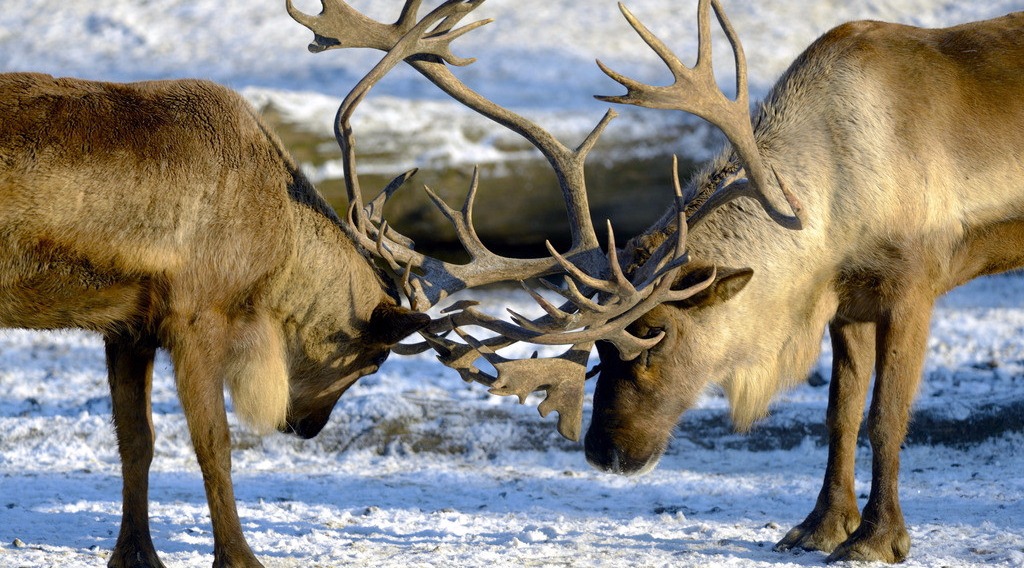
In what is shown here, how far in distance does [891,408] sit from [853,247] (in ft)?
2.16

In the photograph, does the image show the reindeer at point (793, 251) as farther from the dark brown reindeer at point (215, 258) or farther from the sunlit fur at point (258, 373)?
the sunlit fur at point (258, 373)

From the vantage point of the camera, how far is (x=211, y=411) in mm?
4438

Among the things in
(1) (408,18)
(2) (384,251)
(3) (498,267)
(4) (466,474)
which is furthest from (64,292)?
(4) (466,474)

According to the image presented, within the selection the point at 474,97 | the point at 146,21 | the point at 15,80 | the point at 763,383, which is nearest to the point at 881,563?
the point at 763,383

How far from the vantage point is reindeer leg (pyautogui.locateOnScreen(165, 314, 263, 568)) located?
436 centimetres

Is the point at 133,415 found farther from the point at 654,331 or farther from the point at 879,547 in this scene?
the point at 879,547

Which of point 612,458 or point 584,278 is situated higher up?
point 584,278

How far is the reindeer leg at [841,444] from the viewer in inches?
195

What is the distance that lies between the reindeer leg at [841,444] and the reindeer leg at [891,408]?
20cm

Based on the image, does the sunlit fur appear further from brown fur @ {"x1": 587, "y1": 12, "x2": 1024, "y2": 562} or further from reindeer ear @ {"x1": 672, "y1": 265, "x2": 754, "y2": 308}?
reindeer ear @ {"x1": 672, "y1": 265, "x2": 754, "y2": 308}

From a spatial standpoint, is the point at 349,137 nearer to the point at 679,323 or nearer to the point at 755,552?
the point at 679,323

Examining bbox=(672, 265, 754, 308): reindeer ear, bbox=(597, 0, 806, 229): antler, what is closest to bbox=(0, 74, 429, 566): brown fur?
bbox=(672, 265, 754, 308): reindeer ear

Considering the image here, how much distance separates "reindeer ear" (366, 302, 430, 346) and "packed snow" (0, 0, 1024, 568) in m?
0.85

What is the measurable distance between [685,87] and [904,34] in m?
1.22
